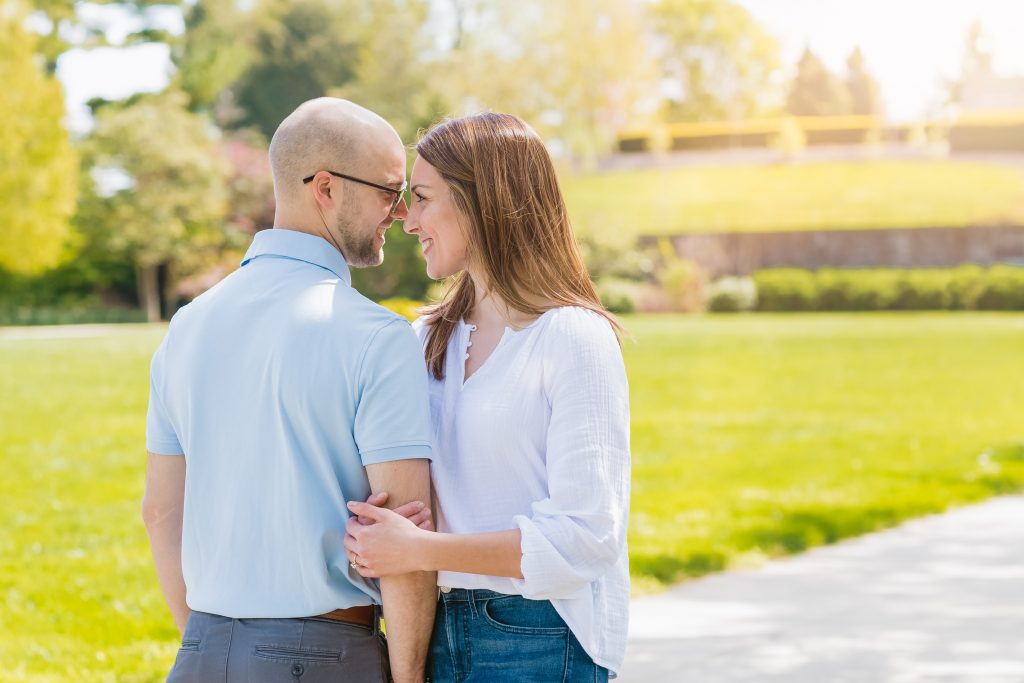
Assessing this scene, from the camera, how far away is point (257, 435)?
185 cm

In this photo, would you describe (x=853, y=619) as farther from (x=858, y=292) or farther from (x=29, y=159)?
(x=29, y=159)

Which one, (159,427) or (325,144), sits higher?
(325,144)

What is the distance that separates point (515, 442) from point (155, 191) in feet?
107

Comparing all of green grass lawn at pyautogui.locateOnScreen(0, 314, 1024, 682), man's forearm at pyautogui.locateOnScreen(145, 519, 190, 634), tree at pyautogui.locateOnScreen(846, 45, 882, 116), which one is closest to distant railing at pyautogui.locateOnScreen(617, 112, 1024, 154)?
tree at pyautogui.locateOnScreen(846, 45, 882, 116)

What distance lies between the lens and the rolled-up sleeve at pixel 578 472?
185 centimetres

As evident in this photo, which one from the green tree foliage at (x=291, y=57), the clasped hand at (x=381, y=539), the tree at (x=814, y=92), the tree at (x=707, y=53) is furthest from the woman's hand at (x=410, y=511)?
the tree at (x=814, y=92)

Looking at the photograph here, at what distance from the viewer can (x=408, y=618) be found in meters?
1.91

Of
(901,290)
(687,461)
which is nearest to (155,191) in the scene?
(901,290)

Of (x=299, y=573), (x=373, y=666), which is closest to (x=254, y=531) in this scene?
(x=299, y=573)

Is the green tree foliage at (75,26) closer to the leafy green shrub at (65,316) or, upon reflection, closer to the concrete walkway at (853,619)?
the leafy green shrub at (65,316)

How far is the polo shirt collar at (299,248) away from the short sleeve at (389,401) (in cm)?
18

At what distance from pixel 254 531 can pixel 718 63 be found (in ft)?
191

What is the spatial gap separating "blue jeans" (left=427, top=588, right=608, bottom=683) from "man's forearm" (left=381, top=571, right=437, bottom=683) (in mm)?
62

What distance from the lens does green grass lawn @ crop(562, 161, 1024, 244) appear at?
4212 centimetres
